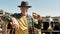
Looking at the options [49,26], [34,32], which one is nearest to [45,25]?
[49,26]

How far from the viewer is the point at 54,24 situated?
19.1m

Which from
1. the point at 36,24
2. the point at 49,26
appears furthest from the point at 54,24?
the point at 36,24

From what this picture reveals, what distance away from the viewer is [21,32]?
185 inches

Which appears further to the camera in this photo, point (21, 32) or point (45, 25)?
point (45, 25)

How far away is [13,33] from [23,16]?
413 mm

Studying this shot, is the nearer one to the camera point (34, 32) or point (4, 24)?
point (4, 24)

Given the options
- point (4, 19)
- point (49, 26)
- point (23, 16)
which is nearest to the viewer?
point (4, 19)

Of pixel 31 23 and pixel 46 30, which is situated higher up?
pixel 31 23

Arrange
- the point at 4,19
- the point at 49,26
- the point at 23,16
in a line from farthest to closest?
the point at 49,26, the point at 23,16, the point at 4,19

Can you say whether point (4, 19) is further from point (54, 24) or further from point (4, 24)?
point (54, 24)

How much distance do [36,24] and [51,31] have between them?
1413 cm

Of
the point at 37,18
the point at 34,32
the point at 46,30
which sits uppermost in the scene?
the point at 37,18

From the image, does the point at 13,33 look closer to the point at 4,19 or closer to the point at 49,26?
the point at 4,19

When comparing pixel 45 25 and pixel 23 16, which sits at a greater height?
pixel 23 16
